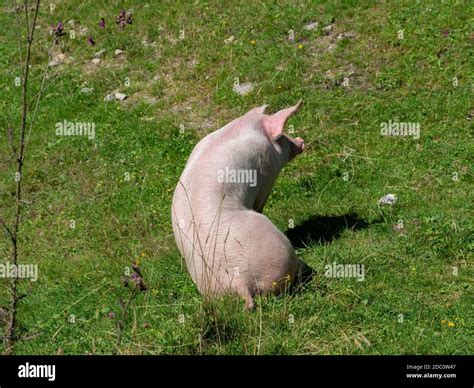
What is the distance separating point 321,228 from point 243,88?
148 inches

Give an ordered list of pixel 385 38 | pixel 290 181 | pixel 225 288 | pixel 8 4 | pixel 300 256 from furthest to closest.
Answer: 1. pixel 8 4
2. pixel 385 38
3. pixel 290 181
4. pixel 300 256
5. pixel 225 288

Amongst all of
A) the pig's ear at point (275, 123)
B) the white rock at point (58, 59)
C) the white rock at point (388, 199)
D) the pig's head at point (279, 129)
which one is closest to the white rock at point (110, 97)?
the white rock at point (58, 59)

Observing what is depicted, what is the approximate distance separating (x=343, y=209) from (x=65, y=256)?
309 centimetres

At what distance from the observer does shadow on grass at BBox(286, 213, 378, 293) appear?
28.2ft

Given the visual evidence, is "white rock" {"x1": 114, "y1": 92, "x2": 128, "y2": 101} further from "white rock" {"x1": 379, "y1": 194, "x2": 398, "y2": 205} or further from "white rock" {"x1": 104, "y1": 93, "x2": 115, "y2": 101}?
"white rock" {"x1": 379, "y1": 194, "x2": 398, "y2": 205}

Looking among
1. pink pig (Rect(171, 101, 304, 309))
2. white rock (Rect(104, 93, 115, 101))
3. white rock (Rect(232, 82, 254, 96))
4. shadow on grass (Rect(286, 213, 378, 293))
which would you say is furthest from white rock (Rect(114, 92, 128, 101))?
shadow on grass (Rect(286, 213, 378, 293))

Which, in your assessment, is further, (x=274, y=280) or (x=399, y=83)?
(x=399, y=83)

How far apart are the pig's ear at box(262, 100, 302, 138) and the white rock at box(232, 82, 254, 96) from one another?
2.94 meters

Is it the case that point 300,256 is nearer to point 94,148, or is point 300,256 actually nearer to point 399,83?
point 399,83

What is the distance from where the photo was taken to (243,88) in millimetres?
12086

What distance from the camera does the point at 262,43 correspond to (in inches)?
500

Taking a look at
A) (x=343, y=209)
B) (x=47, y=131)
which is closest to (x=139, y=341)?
(x=343, y=209)

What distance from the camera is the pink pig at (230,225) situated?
23.6 feet
